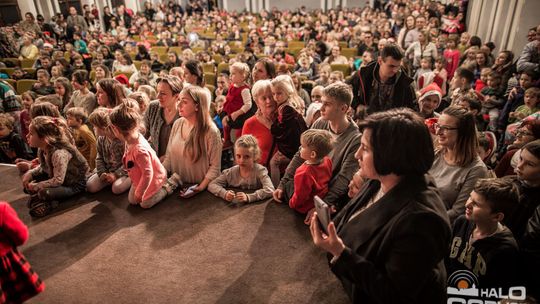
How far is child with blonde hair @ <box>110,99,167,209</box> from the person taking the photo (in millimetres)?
2148

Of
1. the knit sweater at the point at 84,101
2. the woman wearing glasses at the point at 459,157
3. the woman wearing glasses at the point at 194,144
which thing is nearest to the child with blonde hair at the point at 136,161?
the woman wearing glasses at the point at 194,144

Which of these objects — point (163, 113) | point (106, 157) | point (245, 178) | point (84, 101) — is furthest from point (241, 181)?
point (84, 101)

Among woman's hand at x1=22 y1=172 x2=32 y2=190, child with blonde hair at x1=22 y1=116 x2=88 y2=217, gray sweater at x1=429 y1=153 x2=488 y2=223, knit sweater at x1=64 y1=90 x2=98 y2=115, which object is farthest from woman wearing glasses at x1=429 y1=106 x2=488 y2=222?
knit sweater at x1=64 y1=90 x2=98 y2=115

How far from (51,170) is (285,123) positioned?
5.89ft

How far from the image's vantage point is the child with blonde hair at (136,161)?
215cm

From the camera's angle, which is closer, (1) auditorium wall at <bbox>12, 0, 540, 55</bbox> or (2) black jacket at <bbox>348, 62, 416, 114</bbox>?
(2) black jacket at <bbox>348, 62, 416, 114</bbox>

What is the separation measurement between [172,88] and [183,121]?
435 millimetres

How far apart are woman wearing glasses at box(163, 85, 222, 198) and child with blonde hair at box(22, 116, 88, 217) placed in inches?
26.8

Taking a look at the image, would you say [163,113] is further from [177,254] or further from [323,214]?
[323,214]

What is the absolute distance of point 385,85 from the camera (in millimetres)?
3125

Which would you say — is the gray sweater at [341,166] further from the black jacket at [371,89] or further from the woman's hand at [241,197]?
the black jacket at [371,89]

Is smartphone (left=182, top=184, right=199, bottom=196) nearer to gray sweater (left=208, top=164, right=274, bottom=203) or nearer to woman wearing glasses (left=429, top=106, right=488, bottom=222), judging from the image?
gray sweater (left=208, top=164, right=274, bottom=203)

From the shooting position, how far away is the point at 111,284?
1643 mm

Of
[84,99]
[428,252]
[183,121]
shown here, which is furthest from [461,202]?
[84,99]
